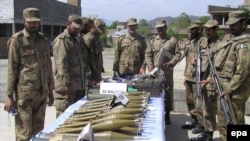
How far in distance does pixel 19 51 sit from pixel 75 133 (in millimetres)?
1744

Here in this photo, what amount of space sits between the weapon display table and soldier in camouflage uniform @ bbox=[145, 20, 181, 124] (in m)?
2.31

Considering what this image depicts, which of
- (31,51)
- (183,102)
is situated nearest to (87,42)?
(31,51)

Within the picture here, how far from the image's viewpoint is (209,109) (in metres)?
5.37

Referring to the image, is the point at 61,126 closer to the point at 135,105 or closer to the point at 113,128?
the point at 113,128

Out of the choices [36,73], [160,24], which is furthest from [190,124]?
[36,73]

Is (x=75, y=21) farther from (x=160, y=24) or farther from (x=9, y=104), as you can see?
(x=160, y=24)

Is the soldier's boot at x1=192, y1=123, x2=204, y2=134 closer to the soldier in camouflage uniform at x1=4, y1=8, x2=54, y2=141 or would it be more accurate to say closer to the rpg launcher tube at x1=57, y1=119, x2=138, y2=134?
the soldier in camouflage uniform at x1=4, y1=8, x2=54, y2=141

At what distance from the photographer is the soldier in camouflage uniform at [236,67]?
4168 mm

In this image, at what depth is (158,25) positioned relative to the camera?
6.55 m

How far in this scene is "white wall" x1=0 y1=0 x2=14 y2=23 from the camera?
29.6 meters

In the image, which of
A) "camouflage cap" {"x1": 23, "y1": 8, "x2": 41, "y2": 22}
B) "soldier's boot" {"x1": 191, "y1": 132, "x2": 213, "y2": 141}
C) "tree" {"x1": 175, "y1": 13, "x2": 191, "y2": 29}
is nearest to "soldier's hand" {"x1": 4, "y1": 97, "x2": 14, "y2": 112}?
"camouflage cap" {"x1": 23, "y1": 8, "x2": 41, "y2": 22}

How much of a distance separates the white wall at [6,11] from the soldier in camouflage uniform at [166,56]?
2510cm

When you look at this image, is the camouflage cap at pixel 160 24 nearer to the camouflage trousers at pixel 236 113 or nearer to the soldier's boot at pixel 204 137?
the soldier's boot at pixel 204 137

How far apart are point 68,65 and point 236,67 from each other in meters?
2.23
